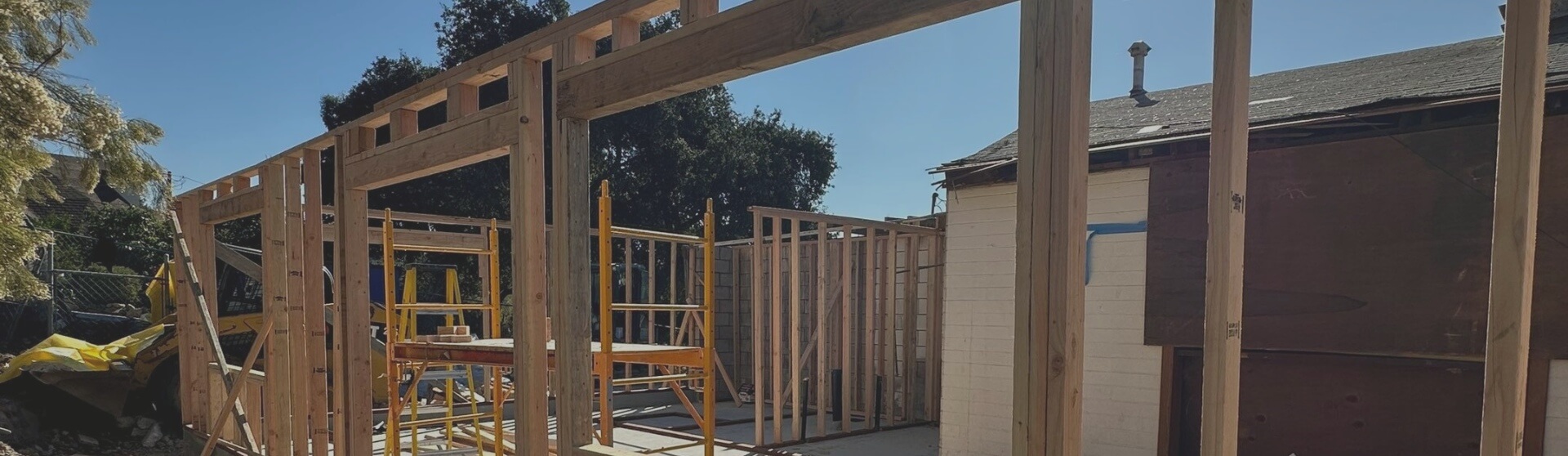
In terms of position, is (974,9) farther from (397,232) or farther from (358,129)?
(397,232)

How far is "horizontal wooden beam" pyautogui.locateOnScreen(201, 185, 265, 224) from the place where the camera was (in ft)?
20.9

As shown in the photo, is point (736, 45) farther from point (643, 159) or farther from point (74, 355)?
point (643, 159)

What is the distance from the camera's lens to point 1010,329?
287 inches

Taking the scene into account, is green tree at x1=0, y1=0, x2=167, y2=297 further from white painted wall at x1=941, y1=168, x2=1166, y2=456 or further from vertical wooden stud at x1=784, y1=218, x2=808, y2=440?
white painted wall at x1=941, y1=168, x2=1166, y2=456

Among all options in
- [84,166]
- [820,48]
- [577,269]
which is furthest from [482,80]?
[84,166]

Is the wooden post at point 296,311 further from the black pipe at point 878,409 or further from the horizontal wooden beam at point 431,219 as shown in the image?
the black pipe at point 878,409

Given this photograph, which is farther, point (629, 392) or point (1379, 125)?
point (629, 392)

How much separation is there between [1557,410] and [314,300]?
7.44 m

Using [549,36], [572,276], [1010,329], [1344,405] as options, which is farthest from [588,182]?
[1344,405]

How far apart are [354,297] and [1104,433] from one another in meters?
5.31

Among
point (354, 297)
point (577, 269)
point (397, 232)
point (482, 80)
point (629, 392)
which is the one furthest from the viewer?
point (629, 392)

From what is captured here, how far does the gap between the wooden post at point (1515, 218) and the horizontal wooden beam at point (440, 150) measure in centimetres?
328

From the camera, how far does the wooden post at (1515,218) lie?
6.10ft

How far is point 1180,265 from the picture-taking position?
6250 millimetres
